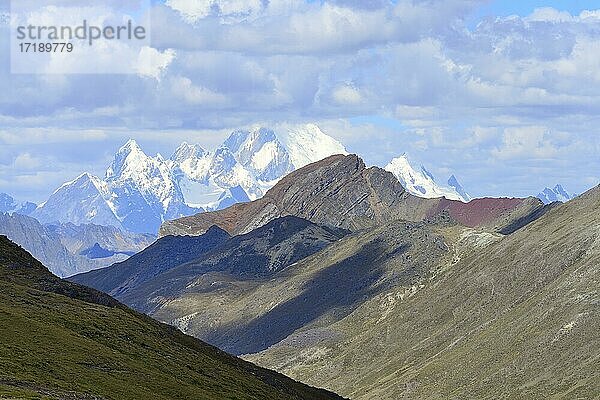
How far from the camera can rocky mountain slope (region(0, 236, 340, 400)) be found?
78625 mm

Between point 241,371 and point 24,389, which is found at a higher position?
point 24,389

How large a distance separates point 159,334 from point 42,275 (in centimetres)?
2004

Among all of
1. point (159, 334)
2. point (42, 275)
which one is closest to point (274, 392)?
point (159, 334)

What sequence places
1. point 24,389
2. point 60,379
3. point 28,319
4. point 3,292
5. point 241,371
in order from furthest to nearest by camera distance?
1. point 241,371
2. point 3,292
3. point 28,319
4. point 60,379
5. point 24,389

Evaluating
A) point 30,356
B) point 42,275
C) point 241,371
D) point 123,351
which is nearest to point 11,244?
point 42,275

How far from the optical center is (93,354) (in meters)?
91.6

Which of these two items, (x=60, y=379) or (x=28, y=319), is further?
(x=28, y=319)

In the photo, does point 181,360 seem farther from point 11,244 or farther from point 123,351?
point 11,244

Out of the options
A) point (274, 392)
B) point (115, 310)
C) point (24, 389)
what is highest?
point (24, 389)

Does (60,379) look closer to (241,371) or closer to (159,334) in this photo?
(159,334)

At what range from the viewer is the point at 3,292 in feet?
355

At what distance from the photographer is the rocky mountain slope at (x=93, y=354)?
258 feet

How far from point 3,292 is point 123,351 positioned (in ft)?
53.8

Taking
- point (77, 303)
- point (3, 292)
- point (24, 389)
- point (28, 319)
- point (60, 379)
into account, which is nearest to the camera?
point (24, 389)
